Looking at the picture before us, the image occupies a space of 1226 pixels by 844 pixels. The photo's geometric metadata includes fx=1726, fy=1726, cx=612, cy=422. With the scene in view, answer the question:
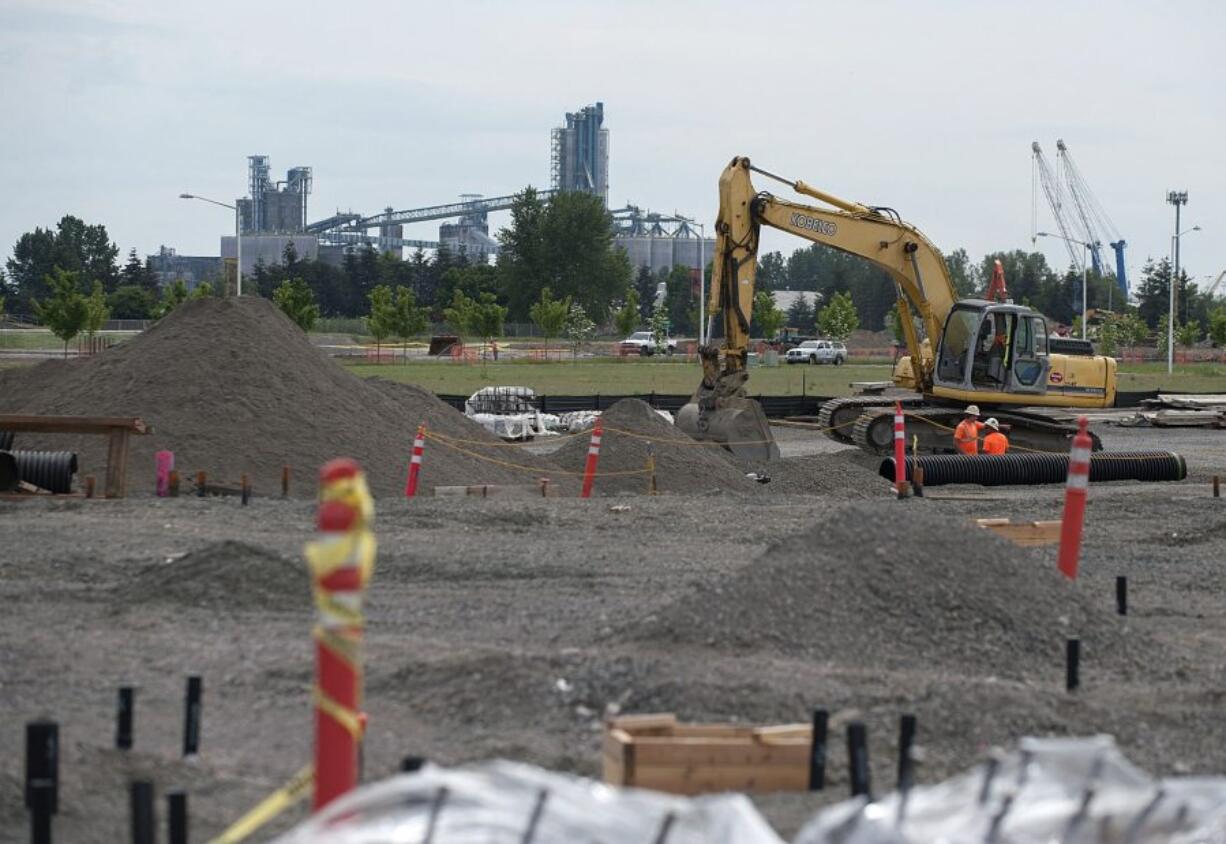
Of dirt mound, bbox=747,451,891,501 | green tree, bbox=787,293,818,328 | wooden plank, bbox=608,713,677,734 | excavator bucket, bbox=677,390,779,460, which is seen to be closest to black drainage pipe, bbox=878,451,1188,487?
dirt mound, bbox=747,451,891,501

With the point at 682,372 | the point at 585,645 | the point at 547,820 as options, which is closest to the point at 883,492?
the point at 585,645

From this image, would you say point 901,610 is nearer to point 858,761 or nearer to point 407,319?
point 858,761

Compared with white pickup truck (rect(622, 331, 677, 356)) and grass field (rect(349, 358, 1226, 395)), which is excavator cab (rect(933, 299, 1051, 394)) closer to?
grass field (rect(349, 358, 1226, 395))

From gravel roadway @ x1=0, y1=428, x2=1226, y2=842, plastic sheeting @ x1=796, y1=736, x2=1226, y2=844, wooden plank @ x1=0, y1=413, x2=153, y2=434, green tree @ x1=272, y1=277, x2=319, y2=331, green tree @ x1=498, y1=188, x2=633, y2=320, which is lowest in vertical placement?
gravel roadway @ x1=0, y1=428, x2=1226, y2=842

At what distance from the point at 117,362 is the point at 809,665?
16809 mm

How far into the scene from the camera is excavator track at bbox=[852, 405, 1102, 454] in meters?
29.2

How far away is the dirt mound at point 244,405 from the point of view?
21.2m

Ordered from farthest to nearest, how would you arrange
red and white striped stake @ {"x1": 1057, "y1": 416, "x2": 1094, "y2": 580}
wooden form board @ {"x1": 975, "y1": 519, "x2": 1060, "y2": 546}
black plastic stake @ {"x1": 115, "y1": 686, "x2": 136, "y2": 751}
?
wooden form board @ {"x1": 975, "y1": 519, "x2": 1060, "y2": 546} < red and white striped stake @ {"x1": 1057, "y1": 416, "x2": 1094, "y2": 580} < black plastic stake @ {"x1": 115, "y1": 686, "x2": 136, "y2": 751}

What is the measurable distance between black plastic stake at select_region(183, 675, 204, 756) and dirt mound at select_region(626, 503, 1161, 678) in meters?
3.01

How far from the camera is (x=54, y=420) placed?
741 inches

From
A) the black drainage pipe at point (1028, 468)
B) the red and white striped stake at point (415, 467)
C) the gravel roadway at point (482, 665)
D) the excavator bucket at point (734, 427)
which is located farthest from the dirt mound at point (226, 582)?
the excavator bucket at point (734, 427)

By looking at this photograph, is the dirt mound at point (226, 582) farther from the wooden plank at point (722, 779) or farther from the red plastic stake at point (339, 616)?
the red plastic stake at point (339, 616)

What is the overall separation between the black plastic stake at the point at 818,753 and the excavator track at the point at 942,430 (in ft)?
71.6

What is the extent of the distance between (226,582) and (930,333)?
65.3 ft
